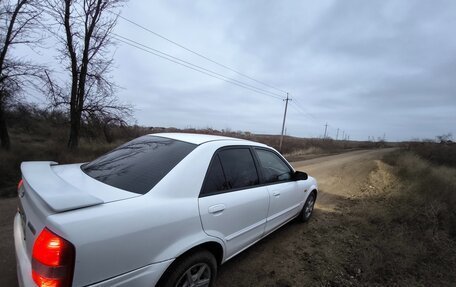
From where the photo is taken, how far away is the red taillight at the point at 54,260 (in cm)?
146

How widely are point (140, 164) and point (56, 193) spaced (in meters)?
0.80

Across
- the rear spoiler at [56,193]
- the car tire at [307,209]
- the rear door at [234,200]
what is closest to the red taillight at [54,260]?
the rear spoiler at [56,193]

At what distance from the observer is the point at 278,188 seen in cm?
348

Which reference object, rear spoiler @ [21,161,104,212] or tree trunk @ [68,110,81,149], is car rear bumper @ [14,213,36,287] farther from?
tree trunk @ [68,110,81,149]

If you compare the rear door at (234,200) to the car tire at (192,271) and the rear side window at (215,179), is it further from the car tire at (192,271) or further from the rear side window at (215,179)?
the car tire at (192,271)

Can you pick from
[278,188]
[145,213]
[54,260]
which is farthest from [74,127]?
[54,260]

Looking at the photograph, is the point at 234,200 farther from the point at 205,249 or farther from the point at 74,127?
the point at 74,127

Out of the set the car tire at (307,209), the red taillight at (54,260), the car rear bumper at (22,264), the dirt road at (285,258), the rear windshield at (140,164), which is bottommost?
the dirt road at (285,258)

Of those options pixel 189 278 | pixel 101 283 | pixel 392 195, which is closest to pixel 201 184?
pixel 189 278

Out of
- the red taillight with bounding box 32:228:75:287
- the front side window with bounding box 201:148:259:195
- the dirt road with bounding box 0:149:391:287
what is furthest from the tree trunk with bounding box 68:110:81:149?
the red taillight with bounding box 32:228:75:287

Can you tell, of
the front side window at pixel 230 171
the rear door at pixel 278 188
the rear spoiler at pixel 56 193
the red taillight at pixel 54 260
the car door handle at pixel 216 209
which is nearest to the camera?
the red taillight at pixel 54 260

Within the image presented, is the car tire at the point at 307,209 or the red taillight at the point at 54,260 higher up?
the red taillight at the point at 54,260

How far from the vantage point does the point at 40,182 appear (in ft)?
6.49

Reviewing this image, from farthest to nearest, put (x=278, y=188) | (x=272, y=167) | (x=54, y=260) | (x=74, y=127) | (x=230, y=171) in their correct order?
(x=74, y=127), (x=272, y=167), (x=278, y=188), (x=230, y=171), (x=54, y=260)
